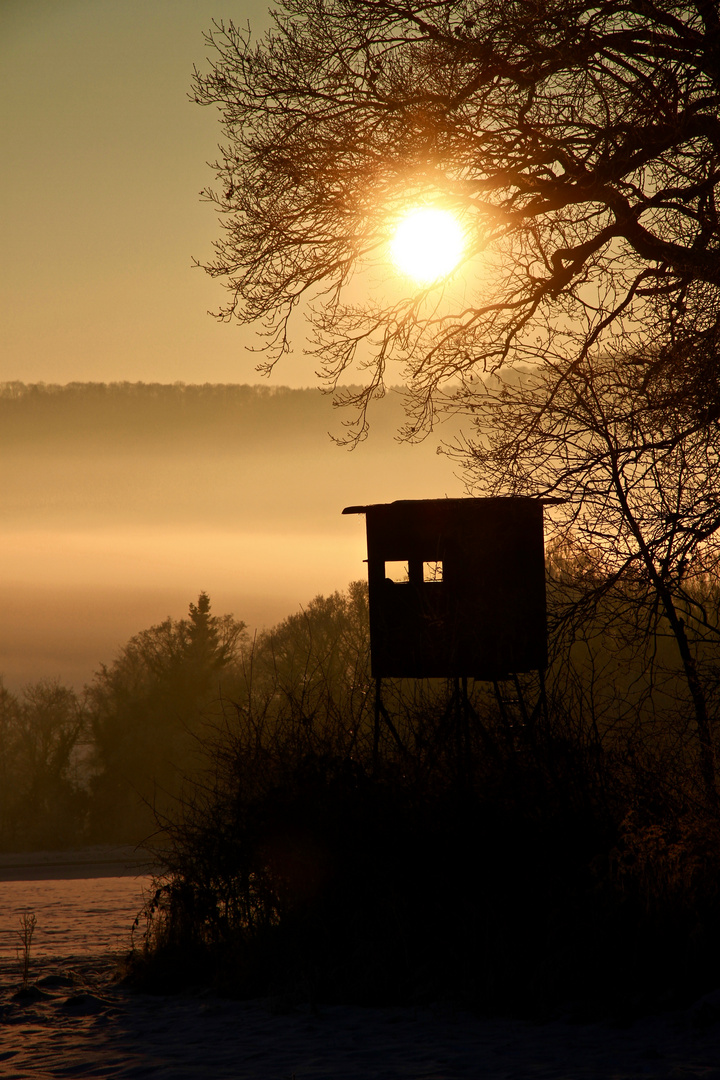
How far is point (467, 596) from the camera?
35.2 feet

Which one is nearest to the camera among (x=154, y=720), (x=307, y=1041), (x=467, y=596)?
(x=307, y=1041)

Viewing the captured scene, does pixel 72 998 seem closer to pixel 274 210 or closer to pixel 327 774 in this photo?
pixel 327 774

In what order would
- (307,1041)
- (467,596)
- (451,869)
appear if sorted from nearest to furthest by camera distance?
1. (307,1041)
2. (451,869)
3. (467,596)

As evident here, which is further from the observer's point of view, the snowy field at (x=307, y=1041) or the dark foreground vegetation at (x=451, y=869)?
the dark foreground vegetation at (x=451, y=869)

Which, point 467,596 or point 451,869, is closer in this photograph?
point 451,869

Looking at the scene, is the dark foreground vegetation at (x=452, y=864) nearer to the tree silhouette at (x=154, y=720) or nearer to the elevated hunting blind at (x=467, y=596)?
the elevated hunting blind at (x=467, y=596)

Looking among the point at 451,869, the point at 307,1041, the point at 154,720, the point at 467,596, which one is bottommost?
the point at 307,1041

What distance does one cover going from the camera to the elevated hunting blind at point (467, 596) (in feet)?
35.1

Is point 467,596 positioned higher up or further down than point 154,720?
further down

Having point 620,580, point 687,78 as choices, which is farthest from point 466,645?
point 687,78

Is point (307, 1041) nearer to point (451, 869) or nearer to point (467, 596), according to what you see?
point (451, 869)

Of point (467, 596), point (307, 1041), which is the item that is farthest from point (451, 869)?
point (467, 596)

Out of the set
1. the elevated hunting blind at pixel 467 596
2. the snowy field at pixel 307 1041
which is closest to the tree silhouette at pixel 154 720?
the elevated hunting blind at pixel 467 596

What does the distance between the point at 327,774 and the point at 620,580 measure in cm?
376
